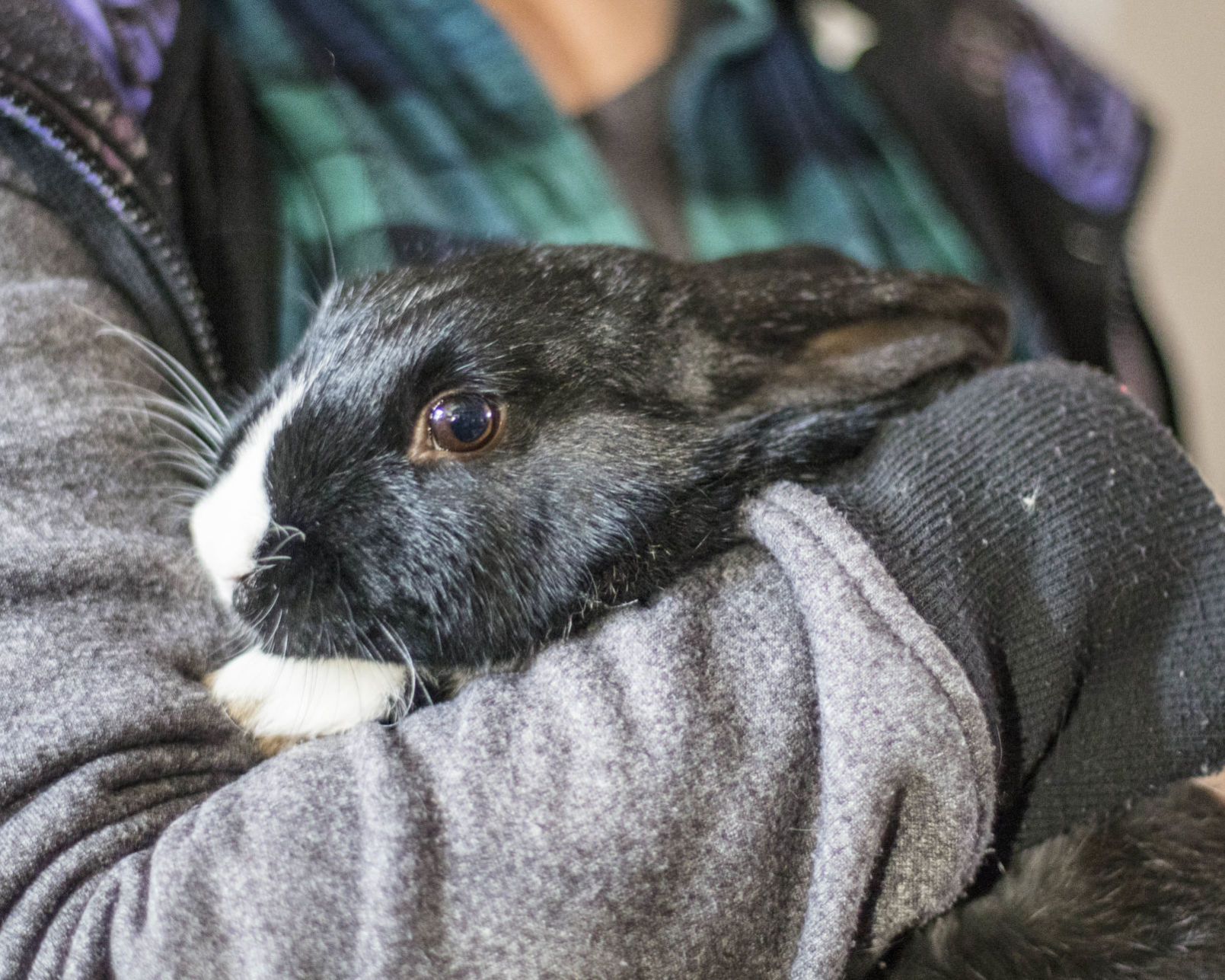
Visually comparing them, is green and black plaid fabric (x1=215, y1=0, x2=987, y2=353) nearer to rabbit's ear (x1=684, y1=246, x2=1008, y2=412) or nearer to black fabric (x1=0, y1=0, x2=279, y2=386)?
black fabric (x1=0, y1=0, x2=279, y2=386)

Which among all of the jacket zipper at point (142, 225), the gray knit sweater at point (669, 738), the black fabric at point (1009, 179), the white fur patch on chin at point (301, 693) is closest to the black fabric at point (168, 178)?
the jacket zipper at point (142, 225)

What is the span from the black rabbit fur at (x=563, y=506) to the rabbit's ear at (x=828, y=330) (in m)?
0.01

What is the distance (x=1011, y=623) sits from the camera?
618 millimetres

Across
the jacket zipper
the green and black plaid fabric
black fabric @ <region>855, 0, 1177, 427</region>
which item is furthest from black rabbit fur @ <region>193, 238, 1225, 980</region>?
black fabric @ <region>855, 0, 1177, 427</region>

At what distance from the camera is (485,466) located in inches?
25.9

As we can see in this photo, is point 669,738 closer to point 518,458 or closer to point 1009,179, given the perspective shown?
point 518,458

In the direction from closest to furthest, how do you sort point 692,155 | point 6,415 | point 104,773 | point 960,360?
1. point 104,773
2. point 6,415
3. point 960,360
4. point 692,155

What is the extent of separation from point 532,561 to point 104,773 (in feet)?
0.99

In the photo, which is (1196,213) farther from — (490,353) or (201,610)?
(201,610)

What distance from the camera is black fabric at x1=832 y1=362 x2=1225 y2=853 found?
61cm

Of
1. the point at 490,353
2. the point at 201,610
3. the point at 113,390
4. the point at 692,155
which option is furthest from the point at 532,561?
the point at 692,155

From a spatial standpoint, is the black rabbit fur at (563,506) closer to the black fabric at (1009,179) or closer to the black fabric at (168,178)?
the black fabric at (168,178)

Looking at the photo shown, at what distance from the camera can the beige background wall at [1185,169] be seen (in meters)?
2.48

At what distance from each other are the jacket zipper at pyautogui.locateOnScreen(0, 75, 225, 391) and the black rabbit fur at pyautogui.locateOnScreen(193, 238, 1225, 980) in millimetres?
161
